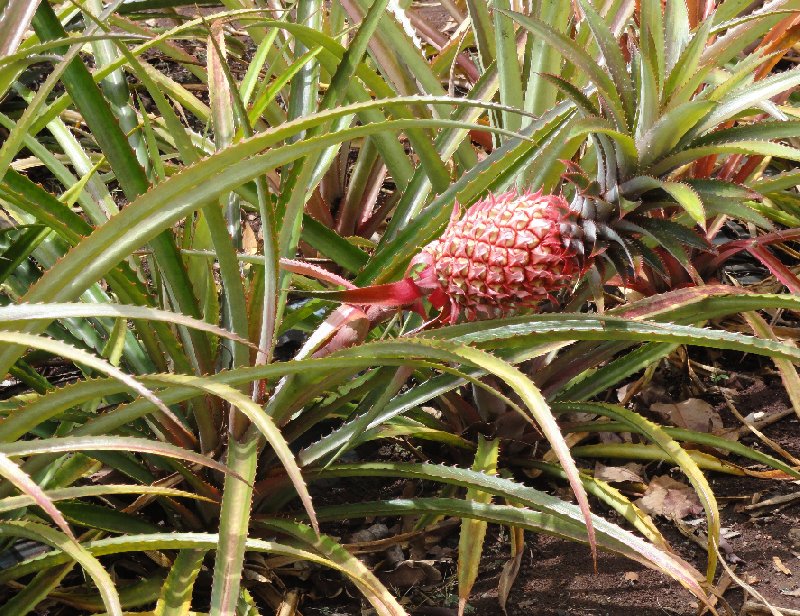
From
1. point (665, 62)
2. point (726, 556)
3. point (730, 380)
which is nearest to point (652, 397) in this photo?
point (730, 380)

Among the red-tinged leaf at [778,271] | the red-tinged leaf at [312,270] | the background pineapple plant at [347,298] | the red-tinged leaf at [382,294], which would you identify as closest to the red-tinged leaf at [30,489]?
the background pineapple plant at [347,298]

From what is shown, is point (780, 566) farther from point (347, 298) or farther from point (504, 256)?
point (347, 298)

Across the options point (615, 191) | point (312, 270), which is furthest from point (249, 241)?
point (615, 191)

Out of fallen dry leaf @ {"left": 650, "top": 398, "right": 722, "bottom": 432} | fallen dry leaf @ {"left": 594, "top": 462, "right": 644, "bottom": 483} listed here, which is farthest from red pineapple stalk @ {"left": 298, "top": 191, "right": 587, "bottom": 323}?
fallen dry leaf @ {"left": 650, "top": 398, "right": 722, "bottom": 432}

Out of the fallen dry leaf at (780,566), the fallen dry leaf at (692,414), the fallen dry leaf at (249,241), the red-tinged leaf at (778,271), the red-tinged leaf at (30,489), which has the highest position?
the red-tinged leaf at (30,489)

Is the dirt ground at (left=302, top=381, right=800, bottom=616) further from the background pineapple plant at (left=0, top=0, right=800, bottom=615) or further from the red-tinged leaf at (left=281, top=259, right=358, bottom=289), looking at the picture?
Result: the red-tinged leaf at (left=281, top=259, right=358, bottom=289)

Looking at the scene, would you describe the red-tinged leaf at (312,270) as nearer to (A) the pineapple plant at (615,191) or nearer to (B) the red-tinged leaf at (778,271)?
(A) the pineapple plant at (615,191)
